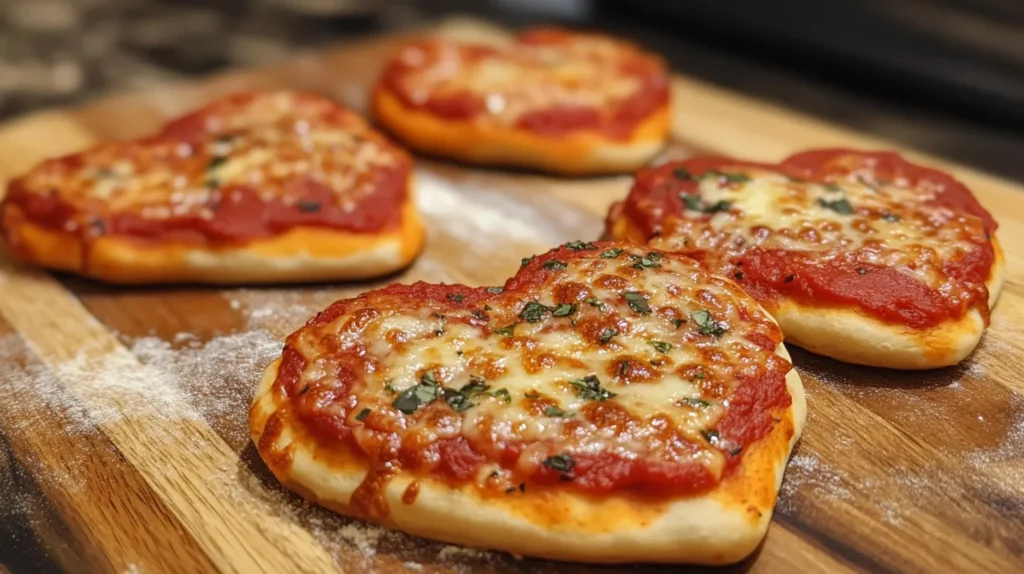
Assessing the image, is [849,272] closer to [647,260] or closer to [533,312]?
[647,260]

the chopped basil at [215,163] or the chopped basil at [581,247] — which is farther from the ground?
the chopped basil at [581,247]

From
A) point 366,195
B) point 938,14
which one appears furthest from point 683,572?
point 938,14

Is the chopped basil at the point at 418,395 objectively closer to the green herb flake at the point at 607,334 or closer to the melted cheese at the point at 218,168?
the green herb flake at the point at 607,334

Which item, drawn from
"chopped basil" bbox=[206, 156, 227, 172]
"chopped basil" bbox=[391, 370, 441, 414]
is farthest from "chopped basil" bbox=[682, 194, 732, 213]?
"chopped basil" bbox=[206, 156, 227, 172]

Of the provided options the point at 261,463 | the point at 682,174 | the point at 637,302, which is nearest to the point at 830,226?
the point at 682,174

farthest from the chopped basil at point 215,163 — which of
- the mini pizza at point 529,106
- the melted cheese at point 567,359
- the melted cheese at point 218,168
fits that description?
the melted cheese at point 567,359

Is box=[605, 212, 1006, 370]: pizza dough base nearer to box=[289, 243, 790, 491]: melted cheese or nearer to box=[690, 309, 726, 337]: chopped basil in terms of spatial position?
box=[289, 243, 790, 491]: melted cheese

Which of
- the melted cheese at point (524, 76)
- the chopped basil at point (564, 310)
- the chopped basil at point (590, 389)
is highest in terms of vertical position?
the chopped basil at point (564, 310)
